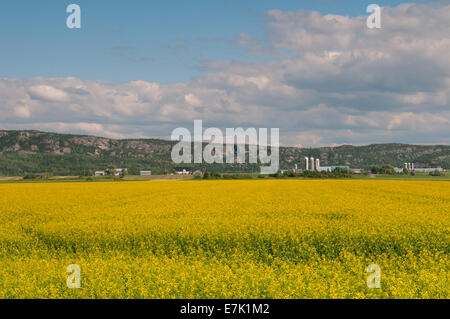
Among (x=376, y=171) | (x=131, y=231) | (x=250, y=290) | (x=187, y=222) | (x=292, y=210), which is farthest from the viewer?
(x=376, y=171)

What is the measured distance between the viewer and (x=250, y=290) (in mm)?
10414

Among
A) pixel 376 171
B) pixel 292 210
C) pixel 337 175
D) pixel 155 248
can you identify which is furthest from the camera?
pixel 376 171

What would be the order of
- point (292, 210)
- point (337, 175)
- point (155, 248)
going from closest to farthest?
1. point (155, 248)
2. point (292, 210)
3. point (337, 175)

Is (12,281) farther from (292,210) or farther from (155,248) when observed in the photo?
(292,210)

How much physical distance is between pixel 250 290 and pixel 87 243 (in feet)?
39.8

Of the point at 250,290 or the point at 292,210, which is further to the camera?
the point at 292,210
